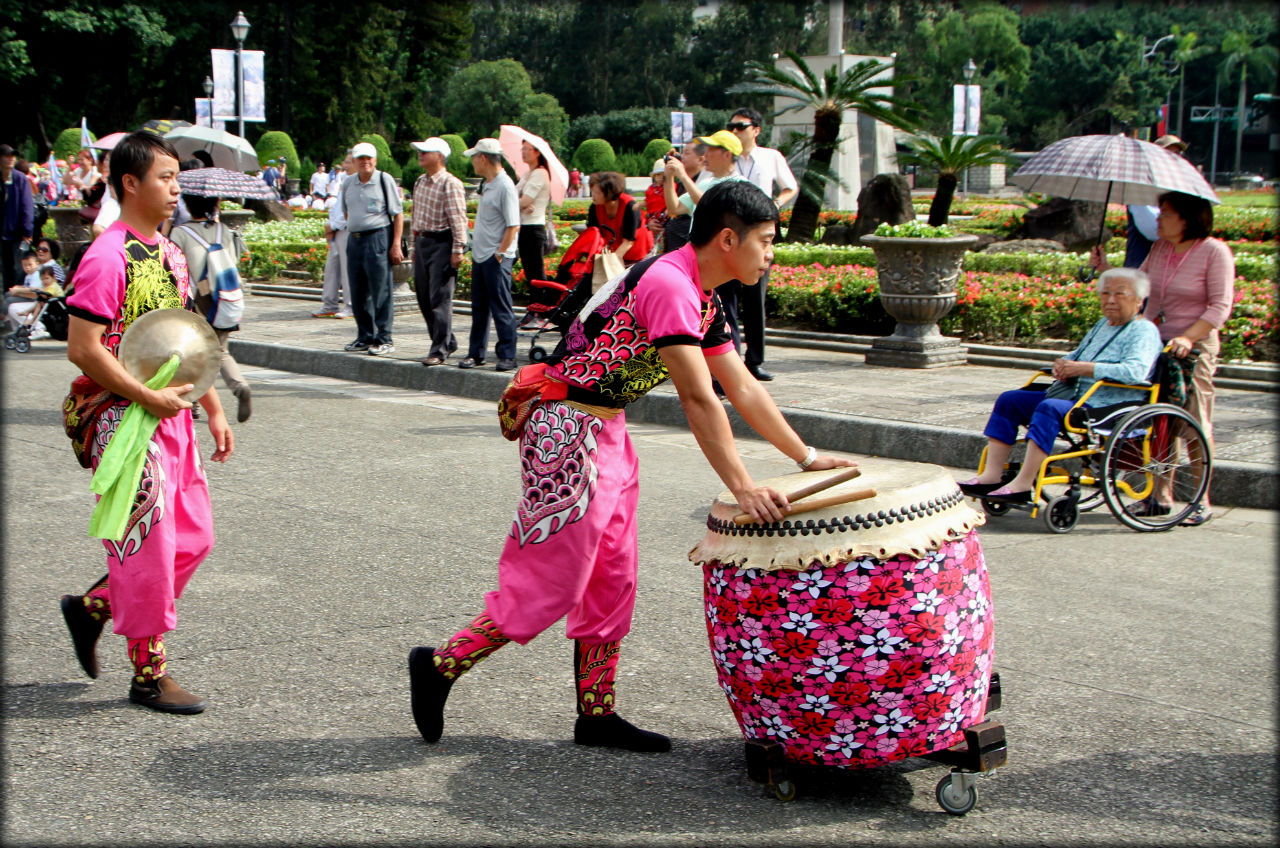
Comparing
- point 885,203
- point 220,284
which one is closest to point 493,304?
point 220,284

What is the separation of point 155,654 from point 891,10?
257 feet

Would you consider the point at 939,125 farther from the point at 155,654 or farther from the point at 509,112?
the point at 155,654

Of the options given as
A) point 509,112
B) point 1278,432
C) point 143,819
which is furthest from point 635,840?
point 509,112

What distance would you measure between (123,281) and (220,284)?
415 centimetres

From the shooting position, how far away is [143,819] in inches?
123

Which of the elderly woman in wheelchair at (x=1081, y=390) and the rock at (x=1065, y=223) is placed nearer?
the elderly woman in wheelchair at (x=1081, y=390)

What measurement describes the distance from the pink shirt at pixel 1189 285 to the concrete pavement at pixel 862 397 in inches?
34.6

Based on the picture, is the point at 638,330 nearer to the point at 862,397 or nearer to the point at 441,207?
the point at 862,397

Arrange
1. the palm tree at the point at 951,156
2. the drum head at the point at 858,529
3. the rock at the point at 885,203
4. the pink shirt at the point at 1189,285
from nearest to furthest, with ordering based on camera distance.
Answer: the drum head at the point at 858,529
the pink shirt at the point at 1189,285
the palm tree at the point at 951,156
the rock at the point at 885,203

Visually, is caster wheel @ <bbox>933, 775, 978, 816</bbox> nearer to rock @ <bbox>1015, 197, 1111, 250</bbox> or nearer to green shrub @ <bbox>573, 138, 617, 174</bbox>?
rock @ <bbox>1015, 197, 1111, 250</bbox>

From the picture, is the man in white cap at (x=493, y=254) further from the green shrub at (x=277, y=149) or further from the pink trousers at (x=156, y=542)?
the green shrub at (x=277, y=149)

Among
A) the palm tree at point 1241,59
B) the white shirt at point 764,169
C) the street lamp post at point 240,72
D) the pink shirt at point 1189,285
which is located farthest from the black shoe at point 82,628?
the palm tree at point 1241,59

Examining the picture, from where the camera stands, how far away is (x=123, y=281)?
3.78 meters

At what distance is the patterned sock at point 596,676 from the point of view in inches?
140
